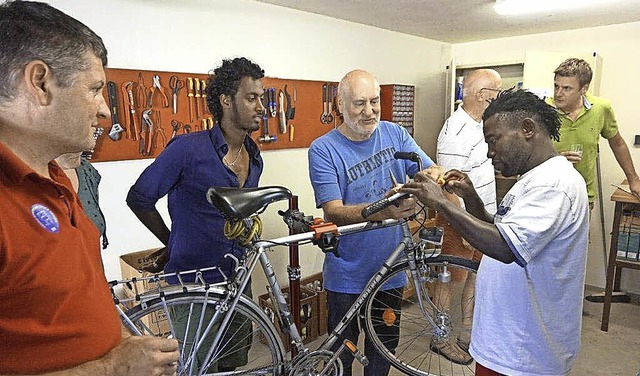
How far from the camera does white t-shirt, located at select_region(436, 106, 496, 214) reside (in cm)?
253

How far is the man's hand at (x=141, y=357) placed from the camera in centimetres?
80

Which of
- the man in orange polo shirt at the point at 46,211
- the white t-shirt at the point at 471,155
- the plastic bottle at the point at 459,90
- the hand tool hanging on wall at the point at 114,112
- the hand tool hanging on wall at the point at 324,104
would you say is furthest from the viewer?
the plastic bottle at the point at 459,90

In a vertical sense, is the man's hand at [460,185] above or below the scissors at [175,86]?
below

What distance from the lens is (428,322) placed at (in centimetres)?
200

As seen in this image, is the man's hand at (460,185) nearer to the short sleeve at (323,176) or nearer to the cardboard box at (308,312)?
the short sleeve at (323,176)

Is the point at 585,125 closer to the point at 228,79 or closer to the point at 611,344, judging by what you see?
the point at 611,344

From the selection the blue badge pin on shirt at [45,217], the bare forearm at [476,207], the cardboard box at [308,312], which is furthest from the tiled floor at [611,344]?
the blue badge pin on shirt at [45,217]

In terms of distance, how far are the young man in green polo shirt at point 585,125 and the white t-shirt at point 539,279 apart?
200 centimetres

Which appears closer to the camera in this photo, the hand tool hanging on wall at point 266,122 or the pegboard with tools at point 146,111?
the pegboard with tools at point 146,111

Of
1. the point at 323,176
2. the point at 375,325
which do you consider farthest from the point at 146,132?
the point at 375,325

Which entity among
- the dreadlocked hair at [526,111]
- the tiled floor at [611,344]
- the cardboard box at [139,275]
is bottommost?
the tiled floor at [611,344]

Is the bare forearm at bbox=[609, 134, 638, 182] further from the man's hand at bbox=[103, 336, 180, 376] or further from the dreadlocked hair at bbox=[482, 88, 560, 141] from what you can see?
the man's hand at bbox=[103, 336, 180, 376]

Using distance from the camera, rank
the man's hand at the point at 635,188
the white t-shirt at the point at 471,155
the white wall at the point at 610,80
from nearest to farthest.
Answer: the white t-shirt at the point at 471,155 → the man's hand at the point at 635,188 → the white wall at the point at 610,80

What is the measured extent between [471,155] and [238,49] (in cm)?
155
